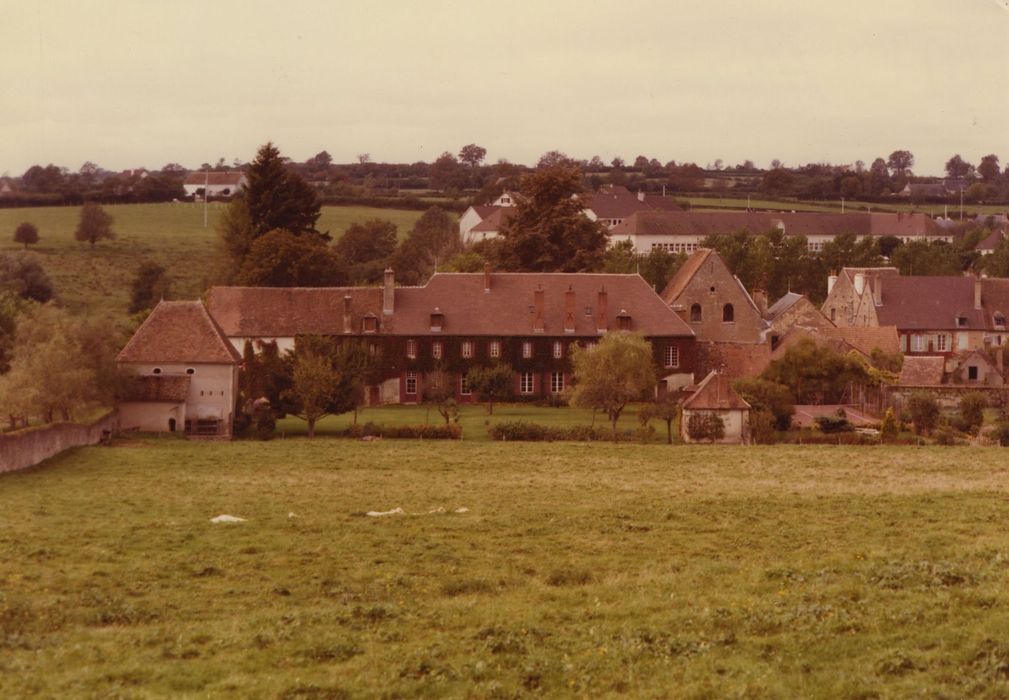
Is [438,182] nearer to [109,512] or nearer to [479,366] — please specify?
[479,366]

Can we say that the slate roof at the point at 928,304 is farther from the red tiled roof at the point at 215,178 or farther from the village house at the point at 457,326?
the red tiled roof at the point at 215,178

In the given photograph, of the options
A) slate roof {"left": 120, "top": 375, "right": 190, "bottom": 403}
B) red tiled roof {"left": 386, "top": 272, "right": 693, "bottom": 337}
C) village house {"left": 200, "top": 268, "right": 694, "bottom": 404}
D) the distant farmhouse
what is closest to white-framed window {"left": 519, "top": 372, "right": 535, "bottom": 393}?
village house {"left": 200, "top": 268, "right": 694, "bottom": 404}

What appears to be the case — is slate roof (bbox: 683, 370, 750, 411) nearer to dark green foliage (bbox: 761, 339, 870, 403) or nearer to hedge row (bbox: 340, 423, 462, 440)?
hedge row (bbox: 340, 423, 462, 440)

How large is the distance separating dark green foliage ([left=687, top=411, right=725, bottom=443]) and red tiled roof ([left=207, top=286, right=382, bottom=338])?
21.6 metres

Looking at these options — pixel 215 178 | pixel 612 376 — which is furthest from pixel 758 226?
pixel 612 376

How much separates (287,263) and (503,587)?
6181cm

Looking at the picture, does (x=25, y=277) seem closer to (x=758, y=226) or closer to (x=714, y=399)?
(x=714, y=399)

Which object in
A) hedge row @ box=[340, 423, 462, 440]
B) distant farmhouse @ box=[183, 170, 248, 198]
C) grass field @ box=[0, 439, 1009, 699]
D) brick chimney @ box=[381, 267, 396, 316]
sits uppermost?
distant farmhouse @ box=[183, 170, 248, 198]

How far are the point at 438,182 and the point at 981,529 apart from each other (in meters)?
173

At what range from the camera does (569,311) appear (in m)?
69.9

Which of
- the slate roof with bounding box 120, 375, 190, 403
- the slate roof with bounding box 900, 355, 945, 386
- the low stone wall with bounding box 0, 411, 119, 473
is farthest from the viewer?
the slate roof with bounding box 900, 355, 945, 386

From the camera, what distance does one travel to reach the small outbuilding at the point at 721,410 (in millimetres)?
54094

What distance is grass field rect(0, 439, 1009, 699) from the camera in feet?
51.9

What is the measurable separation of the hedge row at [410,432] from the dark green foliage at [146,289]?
139 feet
